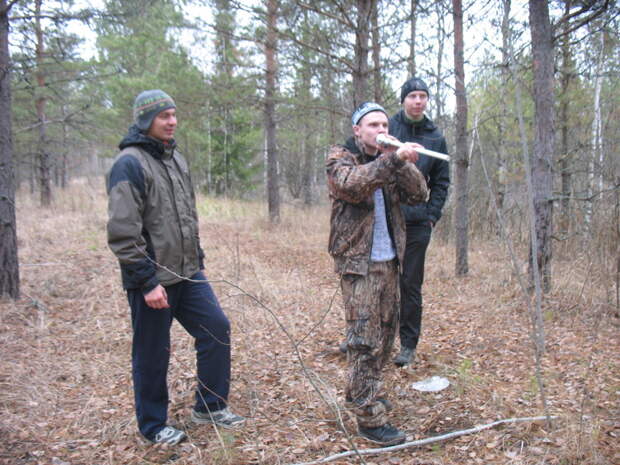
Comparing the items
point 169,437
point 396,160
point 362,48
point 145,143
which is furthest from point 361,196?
point 362,48

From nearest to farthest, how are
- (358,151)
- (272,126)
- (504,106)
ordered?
(358,151) < (504,106) < (272,126)

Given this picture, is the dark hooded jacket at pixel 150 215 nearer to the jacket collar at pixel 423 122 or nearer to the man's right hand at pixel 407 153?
the man's right hand at pixel 407 153

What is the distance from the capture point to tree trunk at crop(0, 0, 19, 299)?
554cm

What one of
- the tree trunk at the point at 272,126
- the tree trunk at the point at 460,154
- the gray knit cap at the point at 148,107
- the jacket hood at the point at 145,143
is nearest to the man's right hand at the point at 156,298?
the jacket hood at the point at 145,143

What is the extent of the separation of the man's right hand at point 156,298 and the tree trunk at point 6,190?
4.07 meters

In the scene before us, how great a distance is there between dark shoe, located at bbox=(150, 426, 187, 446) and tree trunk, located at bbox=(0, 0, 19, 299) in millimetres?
3989

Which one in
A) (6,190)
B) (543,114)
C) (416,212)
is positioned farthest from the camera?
(6,190)

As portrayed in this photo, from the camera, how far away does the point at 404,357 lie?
149 inches

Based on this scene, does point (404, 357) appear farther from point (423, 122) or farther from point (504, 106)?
point (504, 106)

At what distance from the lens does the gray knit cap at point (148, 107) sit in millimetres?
2674

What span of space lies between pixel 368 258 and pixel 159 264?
1.21 meters

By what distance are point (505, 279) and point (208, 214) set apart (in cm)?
946

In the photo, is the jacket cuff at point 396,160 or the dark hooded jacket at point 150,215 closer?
the jacket cuff at point 396,160

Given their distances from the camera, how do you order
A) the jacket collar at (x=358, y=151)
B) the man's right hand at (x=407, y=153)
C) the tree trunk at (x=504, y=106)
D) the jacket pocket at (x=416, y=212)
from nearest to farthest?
the tree trunk at (x=504, y=106) < the man's right hand at (x=407, y=153) < the jacket collar at (x=358, y=151) < the jacket pocket at (x=416, y=212)
